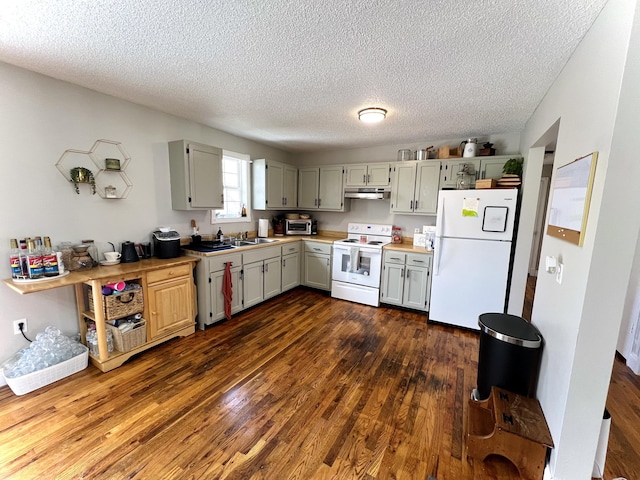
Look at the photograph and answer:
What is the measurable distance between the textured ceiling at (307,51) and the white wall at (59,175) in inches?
7.5

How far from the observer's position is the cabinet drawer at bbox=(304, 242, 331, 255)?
14.0 ft

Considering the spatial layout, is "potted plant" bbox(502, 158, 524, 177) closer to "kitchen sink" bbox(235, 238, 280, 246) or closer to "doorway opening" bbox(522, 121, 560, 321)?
"doorway opening" bbox(522, 121, 560, 321)

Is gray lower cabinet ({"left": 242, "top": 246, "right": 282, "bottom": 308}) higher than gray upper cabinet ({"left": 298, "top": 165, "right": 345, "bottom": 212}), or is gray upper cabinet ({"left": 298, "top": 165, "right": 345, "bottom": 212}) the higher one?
gray upper cabinet ({"left": 298, "top": 165, "right": 345, "bottom": 212})

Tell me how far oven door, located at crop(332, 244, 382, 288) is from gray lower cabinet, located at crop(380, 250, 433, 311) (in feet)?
0.40

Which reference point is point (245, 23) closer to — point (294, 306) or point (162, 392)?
point (162, 392)

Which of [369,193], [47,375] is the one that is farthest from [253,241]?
[47,375]

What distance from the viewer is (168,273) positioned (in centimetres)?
273

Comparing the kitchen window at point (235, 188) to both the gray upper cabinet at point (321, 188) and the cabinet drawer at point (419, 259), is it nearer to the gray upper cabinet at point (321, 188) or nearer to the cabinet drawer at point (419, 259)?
the gray upper cabinet at point (321, 188)

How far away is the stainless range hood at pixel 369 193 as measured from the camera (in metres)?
4.12

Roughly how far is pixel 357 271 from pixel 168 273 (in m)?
2.39

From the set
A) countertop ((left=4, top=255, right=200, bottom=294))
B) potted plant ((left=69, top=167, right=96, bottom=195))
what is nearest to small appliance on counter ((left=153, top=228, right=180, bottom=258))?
countertop ((left=4, top=255, right=200, bottom=294))

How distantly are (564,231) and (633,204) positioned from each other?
415 millimetres

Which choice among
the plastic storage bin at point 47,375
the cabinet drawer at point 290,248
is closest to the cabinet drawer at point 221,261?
the cabinet drawer at point 290,248

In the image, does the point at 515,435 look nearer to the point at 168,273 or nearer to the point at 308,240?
the point at 168,273
